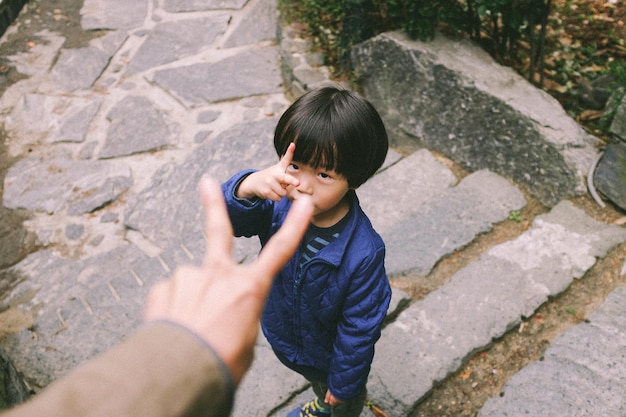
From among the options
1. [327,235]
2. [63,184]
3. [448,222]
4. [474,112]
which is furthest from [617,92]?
[63,184]

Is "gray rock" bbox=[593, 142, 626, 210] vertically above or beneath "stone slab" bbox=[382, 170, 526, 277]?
above

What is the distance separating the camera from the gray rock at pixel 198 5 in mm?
5445

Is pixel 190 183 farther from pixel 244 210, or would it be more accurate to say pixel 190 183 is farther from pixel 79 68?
pixel 244 210

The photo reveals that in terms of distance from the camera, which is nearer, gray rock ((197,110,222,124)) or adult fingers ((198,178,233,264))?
adult fingers ((198,178,233,264))

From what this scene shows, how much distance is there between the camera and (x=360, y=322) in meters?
1.62

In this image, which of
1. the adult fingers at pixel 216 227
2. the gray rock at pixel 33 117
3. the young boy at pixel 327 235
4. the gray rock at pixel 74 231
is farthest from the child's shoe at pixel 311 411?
the gray rock at pixel 33 117

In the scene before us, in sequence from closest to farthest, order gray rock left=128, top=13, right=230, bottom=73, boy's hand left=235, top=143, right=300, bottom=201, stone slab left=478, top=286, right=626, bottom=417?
boy's hand left=235, top=143, right=300, bottom=201 < stone slab left=478, top=286, right=626, bottom=417 < gray rock left=128, top=13, right=230, bottom=73

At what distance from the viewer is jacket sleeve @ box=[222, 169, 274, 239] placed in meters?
1.58

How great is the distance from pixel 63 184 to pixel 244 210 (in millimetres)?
2636

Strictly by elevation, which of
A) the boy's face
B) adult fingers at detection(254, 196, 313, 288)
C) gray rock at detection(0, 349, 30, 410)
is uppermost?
adult fingers at detection(254, 196, 313, 288)

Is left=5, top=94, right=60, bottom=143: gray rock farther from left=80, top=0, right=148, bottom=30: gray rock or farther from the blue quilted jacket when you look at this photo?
the blue quilted jacket

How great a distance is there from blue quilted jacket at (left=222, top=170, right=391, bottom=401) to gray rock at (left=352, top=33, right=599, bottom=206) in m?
1.72

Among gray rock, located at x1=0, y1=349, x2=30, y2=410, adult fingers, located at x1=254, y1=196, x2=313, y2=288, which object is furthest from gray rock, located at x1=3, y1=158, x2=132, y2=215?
adult fingers, located at x1=254, y1=196, x2=313, y2=288

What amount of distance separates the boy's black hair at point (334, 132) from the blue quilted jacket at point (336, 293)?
0.19 metres
